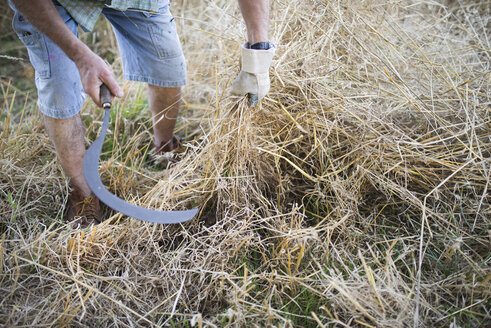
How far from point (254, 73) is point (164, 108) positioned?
64 cm

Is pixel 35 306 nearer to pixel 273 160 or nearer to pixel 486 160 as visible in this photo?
pixel 273 160

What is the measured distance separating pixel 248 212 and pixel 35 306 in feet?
2.48

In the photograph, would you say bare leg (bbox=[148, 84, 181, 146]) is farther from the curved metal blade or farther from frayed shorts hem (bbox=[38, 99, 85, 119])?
the curved metal blade

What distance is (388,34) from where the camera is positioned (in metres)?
1.84

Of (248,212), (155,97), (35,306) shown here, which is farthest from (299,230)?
(155,97)

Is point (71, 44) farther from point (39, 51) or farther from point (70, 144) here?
point (70, 144)

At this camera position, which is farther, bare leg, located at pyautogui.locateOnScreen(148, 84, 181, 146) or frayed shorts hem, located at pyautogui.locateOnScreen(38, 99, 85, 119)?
bare leg, located at pyautogui.locateOnScreen(148, 84, 181, 146)

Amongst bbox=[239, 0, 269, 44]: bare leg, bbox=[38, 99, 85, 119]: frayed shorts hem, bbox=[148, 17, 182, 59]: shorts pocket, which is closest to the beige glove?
bbox=[239, 0, 269, 44]: bare leg

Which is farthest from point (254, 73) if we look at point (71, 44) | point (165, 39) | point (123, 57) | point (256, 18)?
point (123, 57)

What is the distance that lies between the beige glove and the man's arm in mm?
445

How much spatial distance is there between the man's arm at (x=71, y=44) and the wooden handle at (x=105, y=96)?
0.01m

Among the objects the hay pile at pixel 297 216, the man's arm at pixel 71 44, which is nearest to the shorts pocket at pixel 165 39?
the hay pile at pixel 297 216

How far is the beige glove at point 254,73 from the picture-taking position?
4.09 feet

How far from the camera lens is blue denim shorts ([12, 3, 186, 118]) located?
48.9 inches
